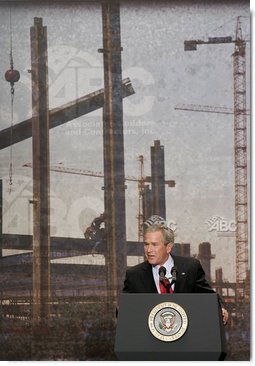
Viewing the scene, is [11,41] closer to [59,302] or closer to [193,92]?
[193,92]

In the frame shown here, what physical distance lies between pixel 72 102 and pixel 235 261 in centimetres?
171

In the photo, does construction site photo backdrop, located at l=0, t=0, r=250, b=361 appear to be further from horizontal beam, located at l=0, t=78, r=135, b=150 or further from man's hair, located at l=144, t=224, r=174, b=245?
man's hair, located at l=144, t=224, r=174, b=245

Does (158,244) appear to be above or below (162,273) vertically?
above

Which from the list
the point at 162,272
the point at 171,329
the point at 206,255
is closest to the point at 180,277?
the point at 162,272

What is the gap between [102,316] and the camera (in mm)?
6863

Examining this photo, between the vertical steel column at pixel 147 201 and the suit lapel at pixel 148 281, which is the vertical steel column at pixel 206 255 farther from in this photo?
the suit lapel at pixel 148 281

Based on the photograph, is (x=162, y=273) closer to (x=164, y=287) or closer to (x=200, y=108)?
(x=164, y=287)

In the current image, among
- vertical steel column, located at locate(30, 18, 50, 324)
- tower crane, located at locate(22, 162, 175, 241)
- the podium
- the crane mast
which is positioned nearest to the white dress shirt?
the podium

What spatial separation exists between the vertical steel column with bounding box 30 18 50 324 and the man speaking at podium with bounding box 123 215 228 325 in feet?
10.7

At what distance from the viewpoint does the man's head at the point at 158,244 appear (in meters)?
3.59

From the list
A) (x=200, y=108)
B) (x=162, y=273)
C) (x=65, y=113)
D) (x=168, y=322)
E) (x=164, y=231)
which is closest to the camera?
(x=168, y=322)

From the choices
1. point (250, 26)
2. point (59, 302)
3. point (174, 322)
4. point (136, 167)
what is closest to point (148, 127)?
point (136, 167)

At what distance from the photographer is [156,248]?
3.59 m

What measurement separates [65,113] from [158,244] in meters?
3.53
